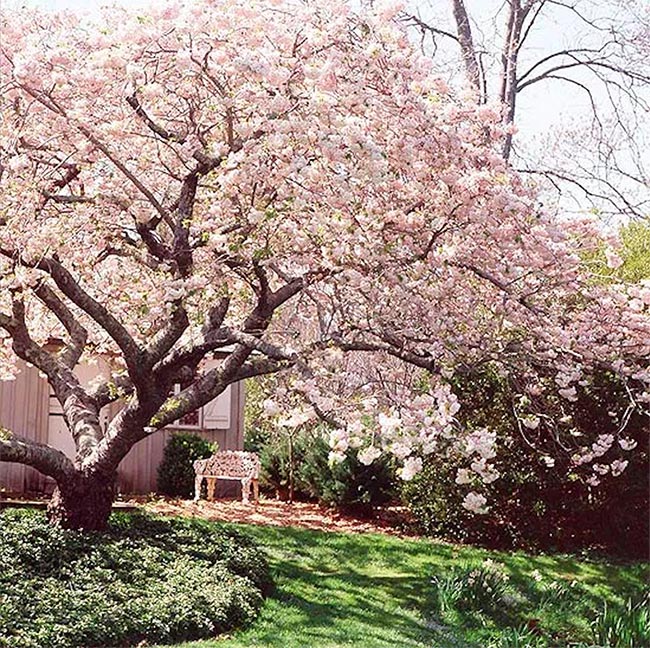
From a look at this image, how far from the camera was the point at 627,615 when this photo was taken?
6.71 metres

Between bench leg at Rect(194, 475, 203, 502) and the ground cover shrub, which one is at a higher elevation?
bench leg at Rect(194, 475, 203, 502)

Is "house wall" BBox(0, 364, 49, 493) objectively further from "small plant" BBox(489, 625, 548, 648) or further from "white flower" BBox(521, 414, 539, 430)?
"small plant" BBox(489, 625, 548, 648)

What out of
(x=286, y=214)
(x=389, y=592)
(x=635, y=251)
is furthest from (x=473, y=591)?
(x=635, y=251)

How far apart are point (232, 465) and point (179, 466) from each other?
577mm

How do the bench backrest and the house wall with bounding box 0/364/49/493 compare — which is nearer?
the house wall with bounding box 0/364/49/493

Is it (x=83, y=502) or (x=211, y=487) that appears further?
(x=211, y=487)

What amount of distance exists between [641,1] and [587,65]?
0.80 metres

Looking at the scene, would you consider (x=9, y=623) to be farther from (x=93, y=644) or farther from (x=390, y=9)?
(x=390, y=9)

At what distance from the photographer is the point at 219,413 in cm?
1245

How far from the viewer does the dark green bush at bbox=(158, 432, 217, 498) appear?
37.2 ft

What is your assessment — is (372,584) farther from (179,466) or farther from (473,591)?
(179,466)

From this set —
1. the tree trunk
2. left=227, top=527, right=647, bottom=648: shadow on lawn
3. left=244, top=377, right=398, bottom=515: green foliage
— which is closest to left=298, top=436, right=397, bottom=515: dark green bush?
left=244, top=377, right=398, bottom=515: green foliage

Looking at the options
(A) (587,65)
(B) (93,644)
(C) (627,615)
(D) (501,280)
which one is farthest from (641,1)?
(B) (93,644)

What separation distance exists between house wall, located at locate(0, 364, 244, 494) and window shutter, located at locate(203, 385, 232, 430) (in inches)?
20.7
